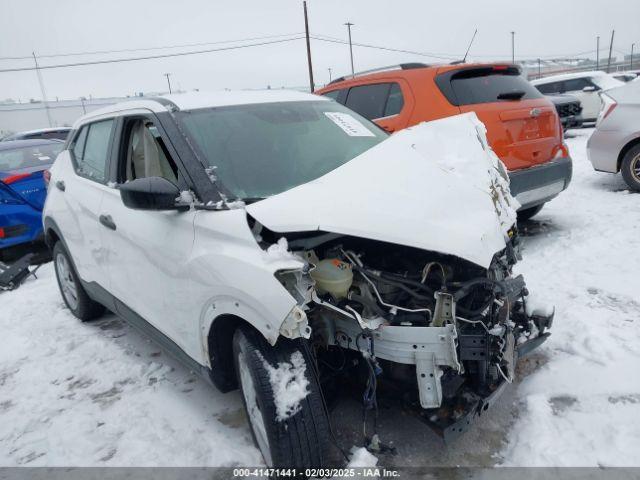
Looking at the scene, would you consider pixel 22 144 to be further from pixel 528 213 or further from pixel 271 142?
pixel 528 213

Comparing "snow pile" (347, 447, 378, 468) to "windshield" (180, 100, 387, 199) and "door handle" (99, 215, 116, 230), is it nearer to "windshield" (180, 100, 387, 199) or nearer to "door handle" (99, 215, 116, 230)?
"windshield" (180, 100, 387, 199)

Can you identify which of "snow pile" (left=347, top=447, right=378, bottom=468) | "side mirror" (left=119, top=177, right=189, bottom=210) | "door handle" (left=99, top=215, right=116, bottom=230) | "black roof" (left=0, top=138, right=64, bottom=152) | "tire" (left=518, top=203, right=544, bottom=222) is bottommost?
"tire" (left=518, top=203, right=544, bottom=222)

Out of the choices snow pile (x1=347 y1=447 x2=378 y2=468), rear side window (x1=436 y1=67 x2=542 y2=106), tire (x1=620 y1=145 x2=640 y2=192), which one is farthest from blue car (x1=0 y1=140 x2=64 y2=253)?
tire (x1=620 y1=145 x2=640 y2=192)

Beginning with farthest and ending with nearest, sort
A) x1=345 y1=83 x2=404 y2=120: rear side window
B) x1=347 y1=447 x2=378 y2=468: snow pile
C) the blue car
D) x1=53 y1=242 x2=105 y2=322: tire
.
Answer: the blue car < x1=345 y1=83 x2=404 y2=120: rear side window < x1=53 y1=242 x2=105 y2=322: tire < x1=347 y1=447 x2=378 y2=468: snow pile

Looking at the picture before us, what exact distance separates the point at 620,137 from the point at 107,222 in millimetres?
6623

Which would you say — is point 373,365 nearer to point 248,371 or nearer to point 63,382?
point 248,371

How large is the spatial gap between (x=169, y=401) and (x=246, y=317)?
129 centimetres

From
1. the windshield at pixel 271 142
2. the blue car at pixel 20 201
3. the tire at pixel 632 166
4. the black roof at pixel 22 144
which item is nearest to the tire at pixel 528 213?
the tire at pixel 632 166

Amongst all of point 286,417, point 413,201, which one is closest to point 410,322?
point 413,201

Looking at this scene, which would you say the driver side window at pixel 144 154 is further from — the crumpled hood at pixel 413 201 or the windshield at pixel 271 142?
the crumpled hood at pixel 413 201

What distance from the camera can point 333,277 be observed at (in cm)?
215

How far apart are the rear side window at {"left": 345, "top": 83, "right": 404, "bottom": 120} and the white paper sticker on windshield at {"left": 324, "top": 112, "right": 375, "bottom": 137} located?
1868 millimetres

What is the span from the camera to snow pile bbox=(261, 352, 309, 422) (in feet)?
6.70

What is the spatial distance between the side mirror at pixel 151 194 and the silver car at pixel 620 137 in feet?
21.3
